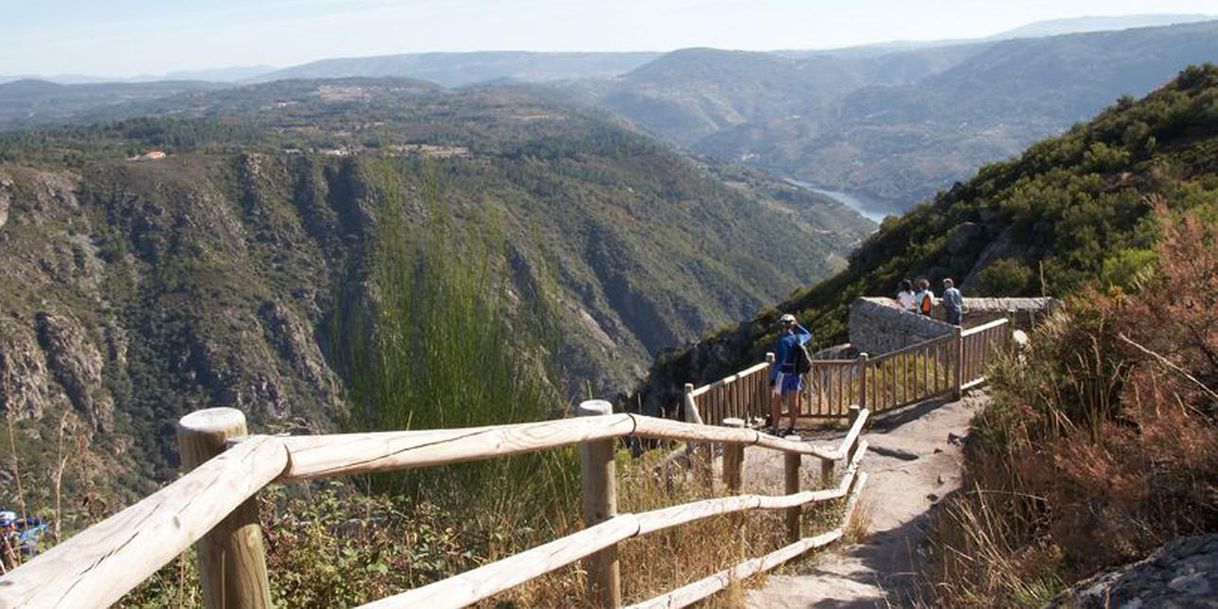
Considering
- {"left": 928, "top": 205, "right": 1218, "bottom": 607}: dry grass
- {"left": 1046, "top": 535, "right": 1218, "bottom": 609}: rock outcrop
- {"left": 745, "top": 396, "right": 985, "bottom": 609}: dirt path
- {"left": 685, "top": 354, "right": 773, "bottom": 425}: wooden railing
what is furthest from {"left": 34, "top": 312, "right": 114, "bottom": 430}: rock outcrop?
{"left": 1046, "top": 535, "right": 1218, "bottom": 609}: rock outcrop

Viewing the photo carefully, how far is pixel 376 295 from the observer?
13.2 ft

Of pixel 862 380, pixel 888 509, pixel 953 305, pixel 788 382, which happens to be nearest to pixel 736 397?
pixel 788 382

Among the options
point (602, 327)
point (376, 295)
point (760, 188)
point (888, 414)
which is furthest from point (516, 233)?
point (760, 188)

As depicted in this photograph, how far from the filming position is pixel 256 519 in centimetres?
163

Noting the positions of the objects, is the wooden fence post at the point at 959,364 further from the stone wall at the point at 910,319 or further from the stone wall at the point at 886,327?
the stone wall at the point at 886,327

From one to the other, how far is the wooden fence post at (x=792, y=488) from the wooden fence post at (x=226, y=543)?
3.62 m

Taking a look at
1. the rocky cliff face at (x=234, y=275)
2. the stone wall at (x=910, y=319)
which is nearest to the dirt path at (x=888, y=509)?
the stone wall at (x=910, y=319)

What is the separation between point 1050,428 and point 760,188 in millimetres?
194123

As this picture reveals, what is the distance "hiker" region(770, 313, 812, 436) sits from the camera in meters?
8.67

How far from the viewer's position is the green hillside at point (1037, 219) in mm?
18469

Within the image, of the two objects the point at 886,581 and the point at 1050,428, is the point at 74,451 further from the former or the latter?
the point at 1050,428

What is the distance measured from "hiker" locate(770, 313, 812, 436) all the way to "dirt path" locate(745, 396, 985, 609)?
2.69 ft

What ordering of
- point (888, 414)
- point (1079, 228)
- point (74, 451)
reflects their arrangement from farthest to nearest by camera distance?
1. point (1079, 228)
2. point (888, 414)
3. point (74, 451)

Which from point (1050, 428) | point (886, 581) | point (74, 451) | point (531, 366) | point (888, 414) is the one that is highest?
point (74, 451)
